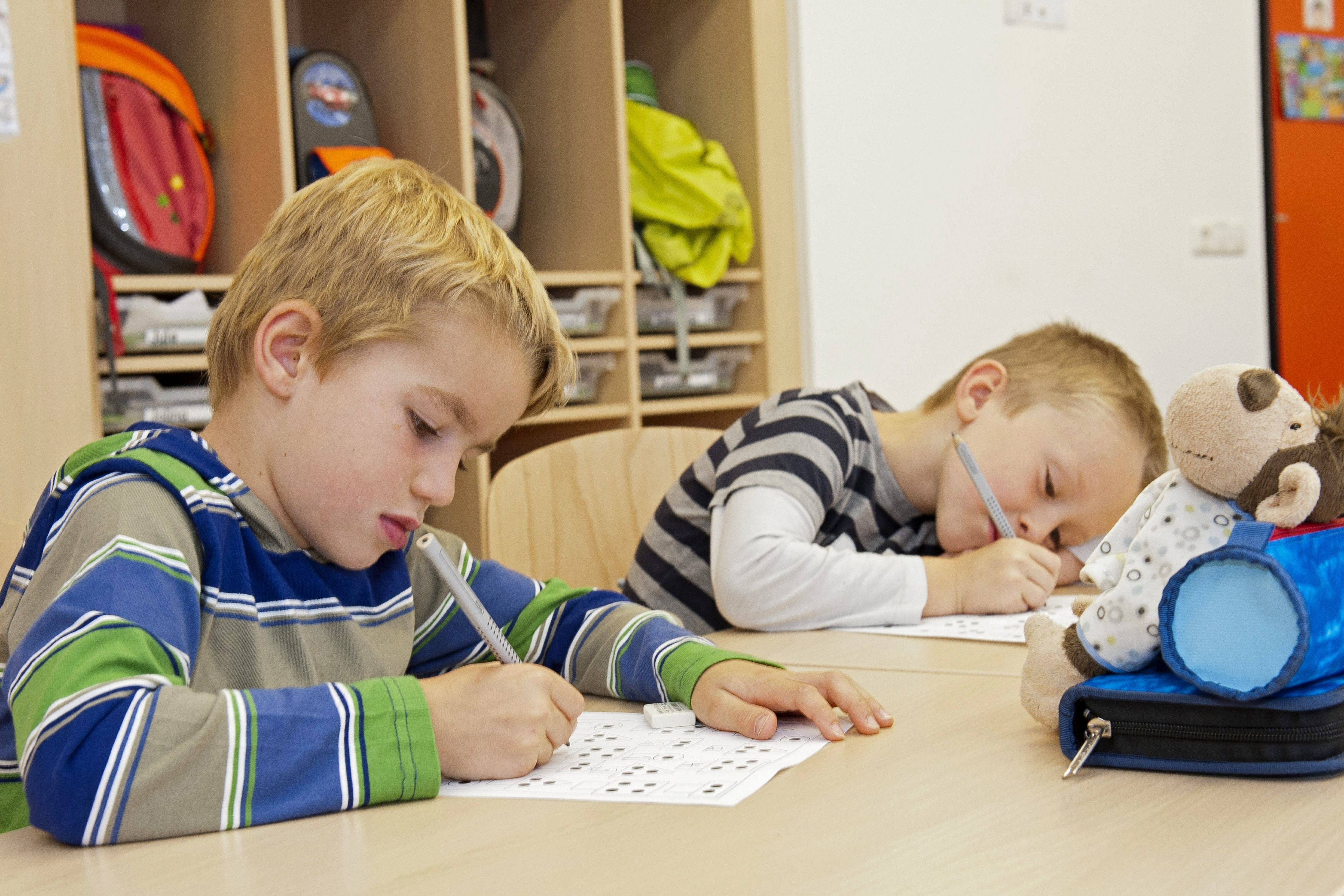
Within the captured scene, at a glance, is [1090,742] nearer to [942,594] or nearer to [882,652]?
[882,652]

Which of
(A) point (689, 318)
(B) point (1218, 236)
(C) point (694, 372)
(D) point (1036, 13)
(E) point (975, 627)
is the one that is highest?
(D) point (1036, 13)

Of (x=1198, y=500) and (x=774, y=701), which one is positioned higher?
(x=1198, y=500)

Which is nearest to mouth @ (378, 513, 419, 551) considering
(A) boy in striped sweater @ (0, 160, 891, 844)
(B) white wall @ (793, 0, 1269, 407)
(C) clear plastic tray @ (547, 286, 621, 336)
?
(A) boy in striped sweater @ (0, 160, 891, 844)

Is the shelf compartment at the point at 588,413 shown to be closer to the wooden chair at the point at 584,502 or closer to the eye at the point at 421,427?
the wooden chair at the point at 584,502

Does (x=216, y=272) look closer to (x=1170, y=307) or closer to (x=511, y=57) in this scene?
(x=511, y=57)

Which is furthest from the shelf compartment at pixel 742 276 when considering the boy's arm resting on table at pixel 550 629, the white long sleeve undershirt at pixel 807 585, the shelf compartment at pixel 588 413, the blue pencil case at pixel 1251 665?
the blue pencil case at pixel 1251 665

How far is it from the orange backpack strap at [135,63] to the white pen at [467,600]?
1288mm

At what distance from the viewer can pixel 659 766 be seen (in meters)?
0.70

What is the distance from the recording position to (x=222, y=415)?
0.88 meters

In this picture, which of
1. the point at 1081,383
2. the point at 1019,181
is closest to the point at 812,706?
the point at 1081,383

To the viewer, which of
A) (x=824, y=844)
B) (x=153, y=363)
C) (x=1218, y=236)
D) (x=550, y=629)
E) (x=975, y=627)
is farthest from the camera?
(x=1218, y=236)

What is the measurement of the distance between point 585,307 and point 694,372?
282mm

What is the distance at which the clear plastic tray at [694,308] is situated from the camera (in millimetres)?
2281

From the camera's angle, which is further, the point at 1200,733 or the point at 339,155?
the point at 339,155
